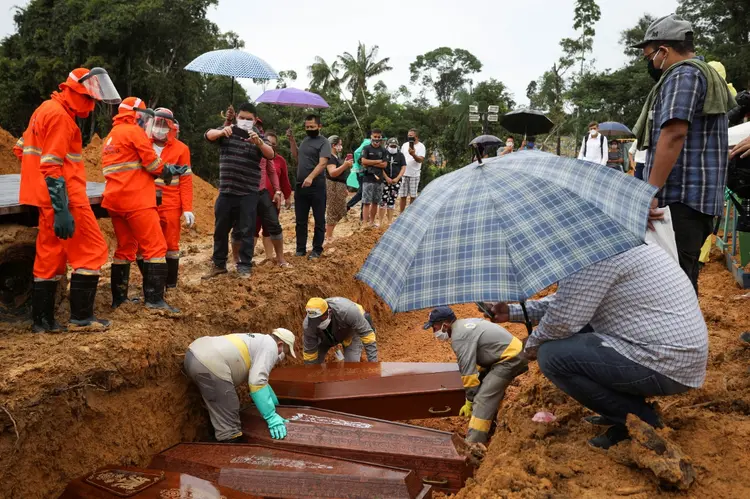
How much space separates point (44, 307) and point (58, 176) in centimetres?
101

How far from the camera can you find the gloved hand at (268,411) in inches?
177

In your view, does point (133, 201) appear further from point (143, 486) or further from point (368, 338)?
point (368, 338)

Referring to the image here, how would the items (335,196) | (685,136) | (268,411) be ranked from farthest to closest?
1. (335,196)
2. (268,411)
3. (685,136)


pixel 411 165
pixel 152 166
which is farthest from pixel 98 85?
A: pixel 411 165

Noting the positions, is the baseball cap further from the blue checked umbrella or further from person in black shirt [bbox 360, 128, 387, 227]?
person in black shirt [bbox 360, 128, 387, 227]

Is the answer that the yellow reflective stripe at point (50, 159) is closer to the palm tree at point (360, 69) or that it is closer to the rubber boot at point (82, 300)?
the rubber boot at point (82, 300)

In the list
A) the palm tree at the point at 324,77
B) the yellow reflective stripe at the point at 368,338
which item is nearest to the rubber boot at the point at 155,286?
the yellow reflective stripe at the point at 368,338

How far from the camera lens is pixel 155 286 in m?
5.41

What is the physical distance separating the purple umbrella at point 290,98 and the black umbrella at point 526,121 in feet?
11.9

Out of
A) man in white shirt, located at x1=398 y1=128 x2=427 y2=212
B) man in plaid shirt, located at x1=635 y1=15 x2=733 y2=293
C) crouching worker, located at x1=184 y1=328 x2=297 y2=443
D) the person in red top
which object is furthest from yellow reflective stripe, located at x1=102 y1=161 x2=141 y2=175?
man in white shirt, located at x1=398 y1=128 x2=427 y2=212

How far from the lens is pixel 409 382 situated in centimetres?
509

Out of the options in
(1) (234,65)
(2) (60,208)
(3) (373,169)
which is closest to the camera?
(2) (60,208)

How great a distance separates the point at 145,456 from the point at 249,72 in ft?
16.0

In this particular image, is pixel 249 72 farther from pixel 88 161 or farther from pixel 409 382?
pixel 88 161
